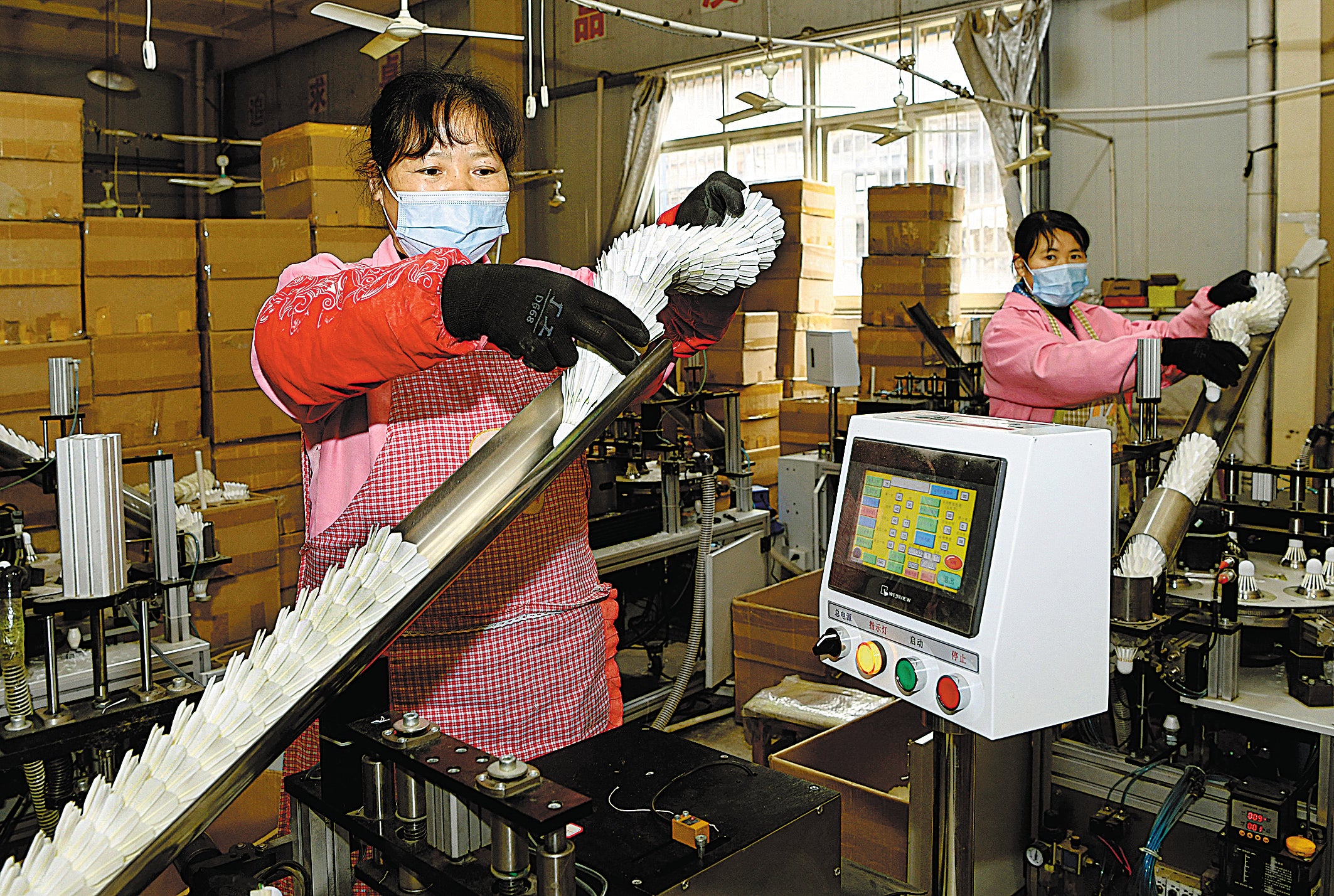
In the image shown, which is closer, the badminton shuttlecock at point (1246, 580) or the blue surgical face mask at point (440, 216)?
the blue surgical face mask at point (440, 216)

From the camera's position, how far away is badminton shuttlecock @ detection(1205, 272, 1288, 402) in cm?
247

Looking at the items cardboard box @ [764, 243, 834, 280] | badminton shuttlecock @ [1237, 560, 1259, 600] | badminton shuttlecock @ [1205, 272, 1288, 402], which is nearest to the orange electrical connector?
badminton shuttlecock @ [1237, 560, 1259, 600]

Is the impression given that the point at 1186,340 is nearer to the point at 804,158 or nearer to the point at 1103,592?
the point at 1103,592

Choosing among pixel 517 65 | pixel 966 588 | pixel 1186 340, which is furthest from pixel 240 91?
pixel 966 588

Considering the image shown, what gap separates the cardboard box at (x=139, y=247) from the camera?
407 centimetres

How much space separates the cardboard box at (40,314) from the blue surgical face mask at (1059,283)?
352cm

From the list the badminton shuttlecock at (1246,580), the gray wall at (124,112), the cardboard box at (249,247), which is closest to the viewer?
the badminton shuttlecock at (1246,580)

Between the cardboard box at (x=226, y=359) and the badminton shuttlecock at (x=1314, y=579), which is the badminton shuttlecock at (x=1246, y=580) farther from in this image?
the cardboard box at (x=226, y=359)

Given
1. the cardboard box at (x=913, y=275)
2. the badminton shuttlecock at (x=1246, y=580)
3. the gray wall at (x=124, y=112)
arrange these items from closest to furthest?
1. the badminton shuttlecock at (x=1246, y=580)
2. the cardboard box at (x=913, y=275)
3. the gray wall at (x=124, y=112)

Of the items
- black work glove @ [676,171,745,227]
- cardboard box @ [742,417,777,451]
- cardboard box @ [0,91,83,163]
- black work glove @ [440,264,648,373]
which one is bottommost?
cardboard box @ [742,417,777,451]

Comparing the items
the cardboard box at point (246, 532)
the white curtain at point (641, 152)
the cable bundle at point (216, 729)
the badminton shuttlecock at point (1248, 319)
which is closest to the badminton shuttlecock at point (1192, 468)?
the badminton shuttlecock at point (1248, 319)

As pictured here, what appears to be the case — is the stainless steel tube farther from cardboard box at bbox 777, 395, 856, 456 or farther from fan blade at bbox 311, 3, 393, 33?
cardboard box at bbox 777, 395, 856, 456

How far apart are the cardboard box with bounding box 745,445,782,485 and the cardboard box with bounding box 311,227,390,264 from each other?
2.27 m

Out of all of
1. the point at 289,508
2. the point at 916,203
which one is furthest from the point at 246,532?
the point at 916,203
